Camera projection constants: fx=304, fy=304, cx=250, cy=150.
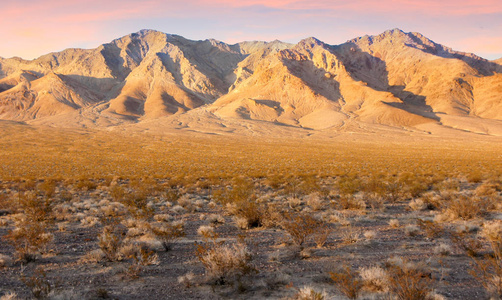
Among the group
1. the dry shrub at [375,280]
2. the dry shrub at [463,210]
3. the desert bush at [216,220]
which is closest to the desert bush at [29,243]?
the desert bush at [216,220]

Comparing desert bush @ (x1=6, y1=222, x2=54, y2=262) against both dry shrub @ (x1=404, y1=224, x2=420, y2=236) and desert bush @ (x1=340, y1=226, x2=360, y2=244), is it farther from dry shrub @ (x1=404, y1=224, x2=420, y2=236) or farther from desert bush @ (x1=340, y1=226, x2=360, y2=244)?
dry shrub @ (x1=404, y1=224, x2=420, y2=236)

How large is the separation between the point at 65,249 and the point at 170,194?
769cm

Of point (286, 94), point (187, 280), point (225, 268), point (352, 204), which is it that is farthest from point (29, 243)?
point (286, 94)

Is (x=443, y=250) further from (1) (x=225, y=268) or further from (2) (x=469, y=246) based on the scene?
(1) (x=225, y=268)

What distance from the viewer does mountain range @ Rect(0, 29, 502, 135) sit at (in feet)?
378

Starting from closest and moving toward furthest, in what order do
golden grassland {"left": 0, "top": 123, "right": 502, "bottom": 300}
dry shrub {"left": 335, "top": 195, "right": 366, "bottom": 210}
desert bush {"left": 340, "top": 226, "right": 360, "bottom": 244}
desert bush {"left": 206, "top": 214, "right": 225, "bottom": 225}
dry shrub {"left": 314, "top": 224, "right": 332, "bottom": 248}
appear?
golden grassland {"left": 0, "top": 123, "right": 502, "bottom": 300} → dry shrub {"left": 314, "top": 224, "right": 332, "bottom": 248} → desert bush {"left": 340, "top": 226, "right": 360, "bottom": 244} → desert bush {"left": 206, "top": 214, "right": 225, "bottom": 225} → dry shrub {"left": 335, "top": 195, "right": 366, "bottom": 210}

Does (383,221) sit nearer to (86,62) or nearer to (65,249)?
(65,249)

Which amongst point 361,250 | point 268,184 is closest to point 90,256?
point 361,250

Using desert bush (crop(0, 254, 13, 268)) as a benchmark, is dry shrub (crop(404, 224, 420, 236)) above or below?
above

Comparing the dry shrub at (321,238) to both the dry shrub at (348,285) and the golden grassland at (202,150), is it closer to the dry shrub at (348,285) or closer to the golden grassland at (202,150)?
the dry shrub at (348,285)

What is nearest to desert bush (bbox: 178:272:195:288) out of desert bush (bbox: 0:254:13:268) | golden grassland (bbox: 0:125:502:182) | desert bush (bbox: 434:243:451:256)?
desert bush (bbox: 0:254:13:268)

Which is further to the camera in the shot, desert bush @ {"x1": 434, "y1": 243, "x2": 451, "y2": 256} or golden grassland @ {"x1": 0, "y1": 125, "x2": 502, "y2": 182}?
golden grassland @ {"x1": 0, "y1": 125, "x2": 502, "y2": 182}

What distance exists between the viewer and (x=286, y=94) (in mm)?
137625

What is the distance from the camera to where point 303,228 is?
816 cm
